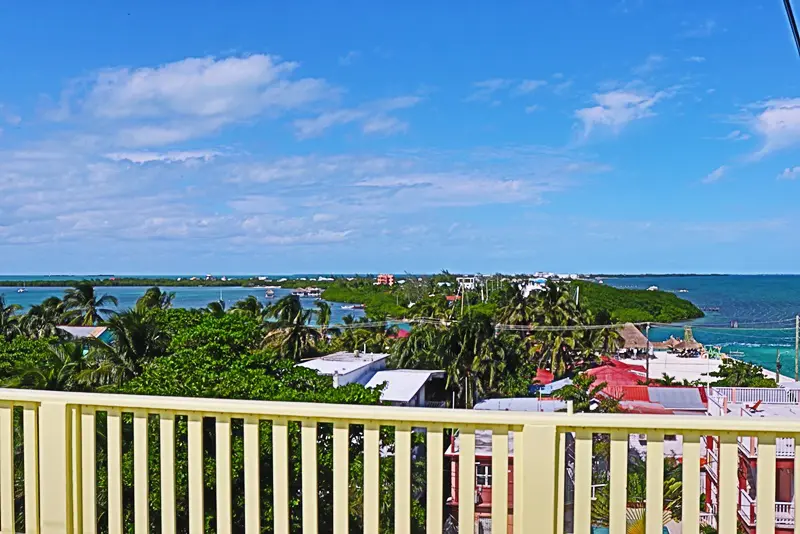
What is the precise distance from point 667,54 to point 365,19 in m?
35.8

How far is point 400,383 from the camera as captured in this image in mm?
30266

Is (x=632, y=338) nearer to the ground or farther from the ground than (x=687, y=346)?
farther from the ground

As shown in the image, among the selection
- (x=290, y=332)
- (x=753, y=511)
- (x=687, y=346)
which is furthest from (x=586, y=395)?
(x=687, y=346)

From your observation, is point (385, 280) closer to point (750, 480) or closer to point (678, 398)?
point (678, 398)

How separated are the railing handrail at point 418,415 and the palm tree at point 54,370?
14.4 metres

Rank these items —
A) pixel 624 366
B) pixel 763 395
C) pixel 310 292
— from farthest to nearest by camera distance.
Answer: pixel 310 292
pixel 624 366
pixel 763 395

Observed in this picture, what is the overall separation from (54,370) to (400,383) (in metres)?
15.1

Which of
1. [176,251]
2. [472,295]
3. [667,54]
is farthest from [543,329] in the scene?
[176,251]

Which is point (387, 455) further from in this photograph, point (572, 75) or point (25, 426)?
point (572, 75)

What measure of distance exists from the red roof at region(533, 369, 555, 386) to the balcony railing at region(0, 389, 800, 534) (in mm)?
37657

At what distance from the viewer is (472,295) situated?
5850 centimetres

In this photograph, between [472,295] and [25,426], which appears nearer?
[25,426]

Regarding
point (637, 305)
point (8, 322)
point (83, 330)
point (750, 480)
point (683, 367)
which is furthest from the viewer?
point (637, 305)

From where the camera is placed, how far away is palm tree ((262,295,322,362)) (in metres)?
38.8
